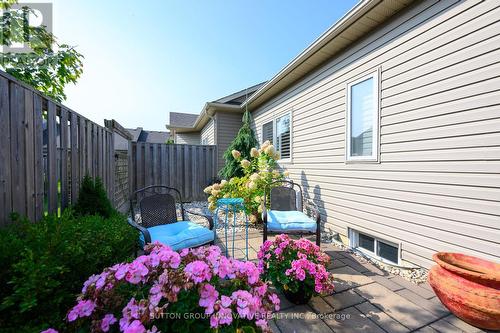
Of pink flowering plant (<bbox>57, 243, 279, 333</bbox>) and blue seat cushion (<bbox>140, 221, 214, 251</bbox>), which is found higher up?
pink flowering plant (<bbox>57, 243, 279, 333</bbox>)

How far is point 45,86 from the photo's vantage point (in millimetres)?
4531

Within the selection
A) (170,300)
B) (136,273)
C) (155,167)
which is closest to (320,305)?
(170,300)

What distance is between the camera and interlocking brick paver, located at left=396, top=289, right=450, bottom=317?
2029 mm

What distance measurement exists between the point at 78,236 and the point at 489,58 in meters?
3.88

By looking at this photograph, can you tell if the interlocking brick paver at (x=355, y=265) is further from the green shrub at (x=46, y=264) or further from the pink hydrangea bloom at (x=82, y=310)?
the pink hydrangea bloom at (x=82, y=310)

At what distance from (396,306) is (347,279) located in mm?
573

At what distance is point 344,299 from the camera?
7.30 ft

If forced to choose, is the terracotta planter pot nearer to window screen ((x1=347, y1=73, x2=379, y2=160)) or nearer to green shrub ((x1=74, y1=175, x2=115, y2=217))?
window screen ((x1=347, y1=73, x2=379, y2=160))

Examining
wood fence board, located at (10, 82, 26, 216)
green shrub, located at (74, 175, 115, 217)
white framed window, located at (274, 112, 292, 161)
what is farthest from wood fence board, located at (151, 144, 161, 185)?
wood fence board, located at (10, 82, 26, 216)

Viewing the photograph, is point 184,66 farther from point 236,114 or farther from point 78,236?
point 78,236

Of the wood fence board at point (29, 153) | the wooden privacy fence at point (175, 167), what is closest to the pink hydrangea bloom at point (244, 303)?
the wood fence board at point (29, 153)

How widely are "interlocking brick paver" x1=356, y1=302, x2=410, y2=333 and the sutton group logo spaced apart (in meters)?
6.73

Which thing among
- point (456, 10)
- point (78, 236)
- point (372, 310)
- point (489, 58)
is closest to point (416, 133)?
point (489, 58)

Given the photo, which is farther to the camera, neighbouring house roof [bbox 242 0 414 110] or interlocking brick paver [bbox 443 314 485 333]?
neighbouring house roof [bbox 242 0 414 110]
